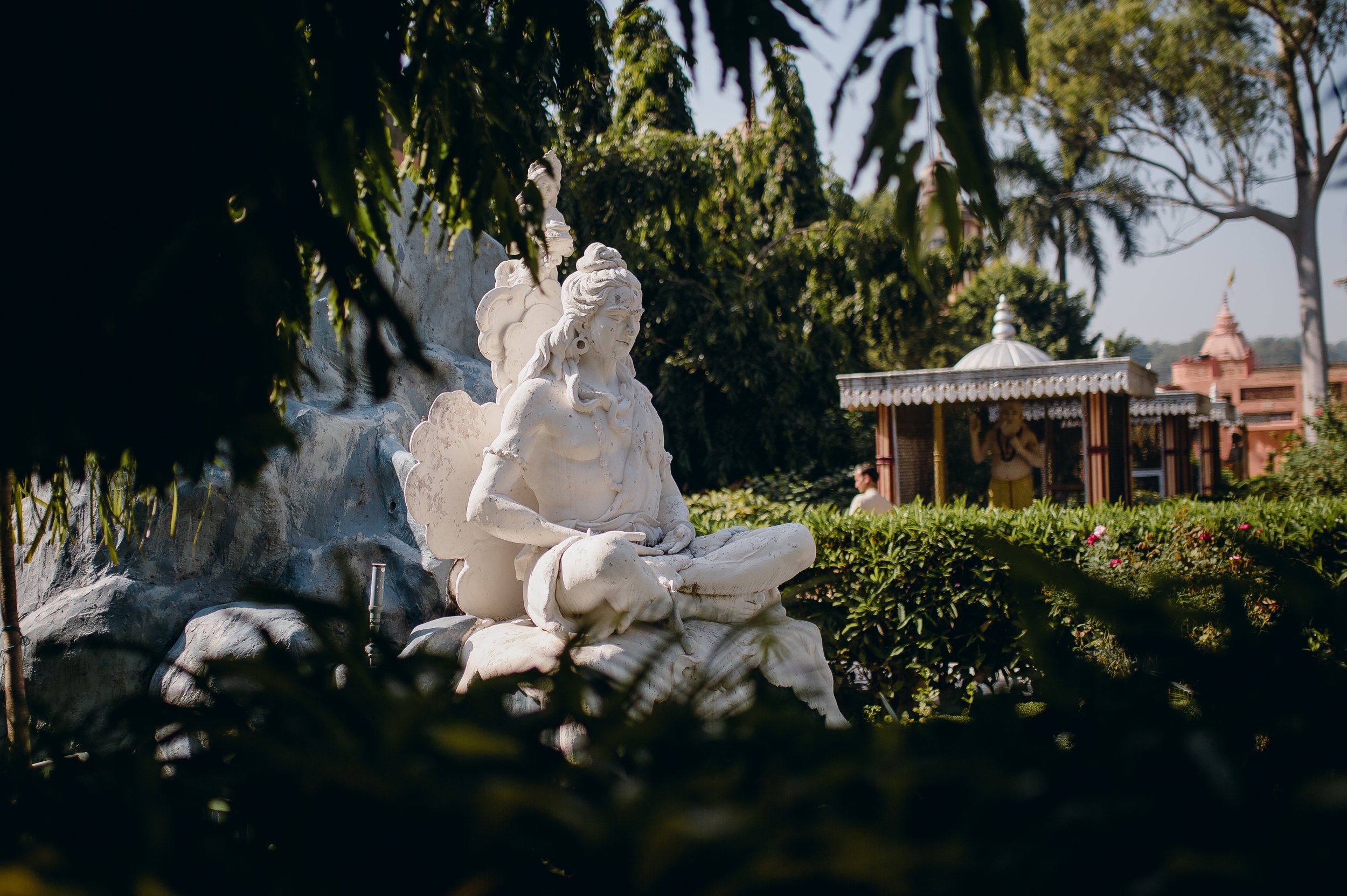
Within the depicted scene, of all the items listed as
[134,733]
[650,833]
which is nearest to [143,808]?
[134,733]

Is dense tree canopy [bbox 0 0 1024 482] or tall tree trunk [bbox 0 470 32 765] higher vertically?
dense tree canopy [bbox 0 0 1024 482]

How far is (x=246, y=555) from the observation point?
6.45 metres

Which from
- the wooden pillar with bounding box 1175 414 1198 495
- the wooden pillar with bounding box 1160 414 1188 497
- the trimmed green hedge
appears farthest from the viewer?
the wooden pillar with bounding box 1175 414 1198 495

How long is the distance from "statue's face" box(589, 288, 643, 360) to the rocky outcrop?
3.78ft

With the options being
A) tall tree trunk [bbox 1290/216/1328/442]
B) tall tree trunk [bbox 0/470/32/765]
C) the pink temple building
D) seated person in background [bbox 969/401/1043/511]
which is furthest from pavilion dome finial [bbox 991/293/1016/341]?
the pink temple building

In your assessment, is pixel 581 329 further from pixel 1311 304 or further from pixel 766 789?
pixel 1311 304

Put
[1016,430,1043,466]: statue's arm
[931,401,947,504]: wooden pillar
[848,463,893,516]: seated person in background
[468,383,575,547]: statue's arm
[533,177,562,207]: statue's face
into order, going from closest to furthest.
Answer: [468,383,575,547]: statue's arm → [533,177,562,207]: statue's face → [848,463,893,516]: seated person in background → [1016,430,1043,466]: statue's arm → [931,401,947,504]: wooden pillar

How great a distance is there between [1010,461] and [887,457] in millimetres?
1669

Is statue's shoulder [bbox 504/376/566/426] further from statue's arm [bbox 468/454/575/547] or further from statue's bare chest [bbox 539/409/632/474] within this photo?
statue's arm [bbox 468/454/575/547]

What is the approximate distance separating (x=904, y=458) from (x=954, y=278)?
372 centimetres

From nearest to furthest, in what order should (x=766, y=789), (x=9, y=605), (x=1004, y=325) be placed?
1. (x=766, y=789)
2. (x=9, y=605)
3. (x=1004, y=325)

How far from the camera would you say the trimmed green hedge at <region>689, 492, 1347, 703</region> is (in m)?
6.46

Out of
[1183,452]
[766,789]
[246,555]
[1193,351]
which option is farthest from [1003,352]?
[1193,351]

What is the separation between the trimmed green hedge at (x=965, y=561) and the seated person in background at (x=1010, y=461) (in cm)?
554
